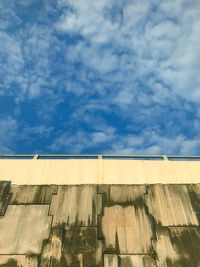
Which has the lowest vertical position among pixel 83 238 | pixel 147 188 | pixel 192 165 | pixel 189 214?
pixel 83 238

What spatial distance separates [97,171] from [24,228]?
2996 millimetres

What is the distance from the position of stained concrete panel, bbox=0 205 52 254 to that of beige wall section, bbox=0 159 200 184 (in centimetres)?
108

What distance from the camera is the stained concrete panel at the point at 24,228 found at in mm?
5133

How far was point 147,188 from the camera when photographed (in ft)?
20.9

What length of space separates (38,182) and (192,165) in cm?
604

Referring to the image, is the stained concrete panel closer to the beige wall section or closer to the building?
the building

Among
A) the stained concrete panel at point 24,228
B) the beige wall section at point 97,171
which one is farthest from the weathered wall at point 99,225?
the beige wall section at point 97,171

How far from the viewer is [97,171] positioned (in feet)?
22.6

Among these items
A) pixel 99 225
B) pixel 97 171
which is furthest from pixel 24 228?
A: pixel 97 171

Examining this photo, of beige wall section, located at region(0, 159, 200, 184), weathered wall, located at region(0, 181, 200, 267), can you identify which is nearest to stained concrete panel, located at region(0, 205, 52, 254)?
weathered wall, located at region(0, 181, 200, 267)

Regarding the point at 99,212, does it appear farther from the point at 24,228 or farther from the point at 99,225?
the point at 24,228

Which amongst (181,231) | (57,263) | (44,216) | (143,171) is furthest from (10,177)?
(181,231)

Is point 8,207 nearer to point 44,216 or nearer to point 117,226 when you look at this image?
point 44,216

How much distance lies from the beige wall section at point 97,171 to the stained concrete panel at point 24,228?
3.54 ft
